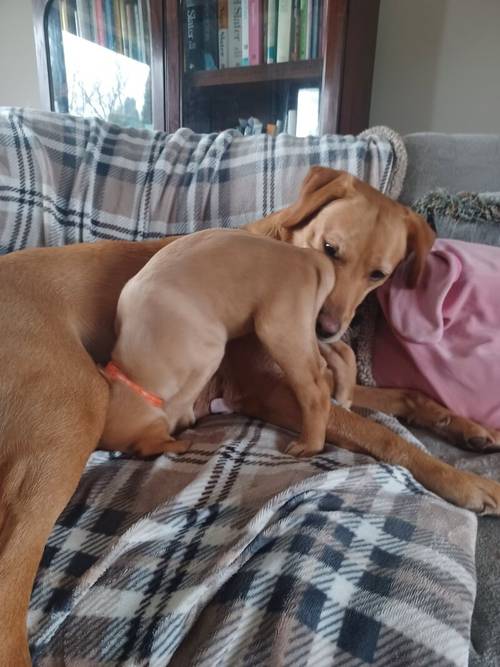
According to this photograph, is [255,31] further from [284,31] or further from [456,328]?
[456,328]

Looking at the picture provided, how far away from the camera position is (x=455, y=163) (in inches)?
56.4

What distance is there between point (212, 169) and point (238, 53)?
881 mm

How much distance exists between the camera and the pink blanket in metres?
1.15

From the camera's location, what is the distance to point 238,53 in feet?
6.71

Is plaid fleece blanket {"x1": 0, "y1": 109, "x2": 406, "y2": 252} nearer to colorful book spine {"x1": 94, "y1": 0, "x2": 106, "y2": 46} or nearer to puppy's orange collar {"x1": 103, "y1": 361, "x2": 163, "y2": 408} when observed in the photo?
puppy's orange collar {"x1": 103, "y1": 361, "x2": 163, "y2": 408}

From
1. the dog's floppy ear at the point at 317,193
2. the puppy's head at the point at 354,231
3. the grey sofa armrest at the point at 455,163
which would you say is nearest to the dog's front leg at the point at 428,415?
the puppy's head at the point at 354,231

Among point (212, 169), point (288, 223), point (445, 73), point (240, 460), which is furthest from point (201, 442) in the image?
point (445, 73)

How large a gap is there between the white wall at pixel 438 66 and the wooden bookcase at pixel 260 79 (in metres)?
0.12

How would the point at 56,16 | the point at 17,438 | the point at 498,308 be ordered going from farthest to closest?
the point at 56,16 → the point at 498,308 → the point at 17,438

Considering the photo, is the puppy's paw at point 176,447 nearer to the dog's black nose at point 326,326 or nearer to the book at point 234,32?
the dog's black nose at point 326,326

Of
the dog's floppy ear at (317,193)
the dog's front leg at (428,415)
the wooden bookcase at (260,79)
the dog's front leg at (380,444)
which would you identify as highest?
the wooden bookcase at (260,79)

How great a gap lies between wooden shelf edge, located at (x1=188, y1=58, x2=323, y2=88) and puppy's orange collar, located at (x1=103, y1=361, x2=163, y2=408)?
1492 millimetres

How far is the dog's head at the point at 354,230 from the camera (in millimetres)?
1202

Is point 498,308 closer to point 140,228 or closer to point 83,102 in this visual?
point 140,228
